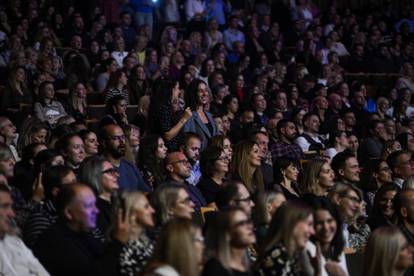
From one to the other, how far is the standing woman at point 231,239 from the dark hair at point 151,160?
2.73 meters

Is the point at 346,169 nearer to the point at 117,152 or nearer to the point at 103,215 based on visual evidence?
the point at 117,152

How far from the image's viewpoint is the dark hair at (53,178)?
6.21 meters

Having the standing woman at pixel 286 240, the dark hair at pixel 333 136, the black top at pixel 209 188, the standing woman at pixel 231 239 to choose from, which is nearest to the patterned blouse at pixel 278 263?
the standing woman at pixel 286 240

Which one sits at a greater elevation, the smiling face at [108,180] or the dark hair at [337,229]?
the smiling face at [108,180]

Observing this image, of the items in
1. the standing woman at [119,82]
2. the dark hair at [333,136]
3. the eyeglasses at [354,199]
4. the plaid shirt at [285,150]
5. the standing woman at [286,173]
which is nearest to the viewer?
the eyeglasses at [354,199]

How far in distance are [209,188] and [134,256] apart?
259cm

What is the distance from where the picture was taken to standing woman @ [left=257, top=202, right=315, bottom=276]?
532 centimetres

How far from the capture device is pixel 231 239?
5.13 metres

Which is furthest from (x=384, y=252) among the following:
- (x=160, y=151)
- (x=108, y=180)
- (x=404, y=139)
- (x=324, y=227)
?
(x=404, y=139)

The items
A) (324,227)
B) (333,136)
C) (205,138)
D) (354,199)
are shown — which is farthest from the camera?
(333,136)

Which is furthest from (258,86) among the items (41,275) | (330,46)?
(41,275)

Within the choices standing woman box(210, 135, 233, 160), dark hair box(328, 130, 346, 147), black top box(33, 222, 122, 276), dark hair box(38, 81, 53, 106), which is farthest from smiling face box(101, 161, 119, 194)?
dark hair box(328, 130, 346, 147)

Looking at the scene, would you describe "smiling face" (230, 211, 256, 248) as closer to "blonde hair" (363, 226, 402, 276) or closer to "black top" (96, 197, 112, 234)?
"blonde hair" (363, 226, 402, 276)

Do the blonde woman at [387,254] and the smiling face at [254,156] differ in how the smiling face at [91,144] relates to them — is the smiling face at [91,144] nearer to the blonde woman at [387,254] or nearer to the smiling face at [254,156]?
the smiling face at [254,156]
